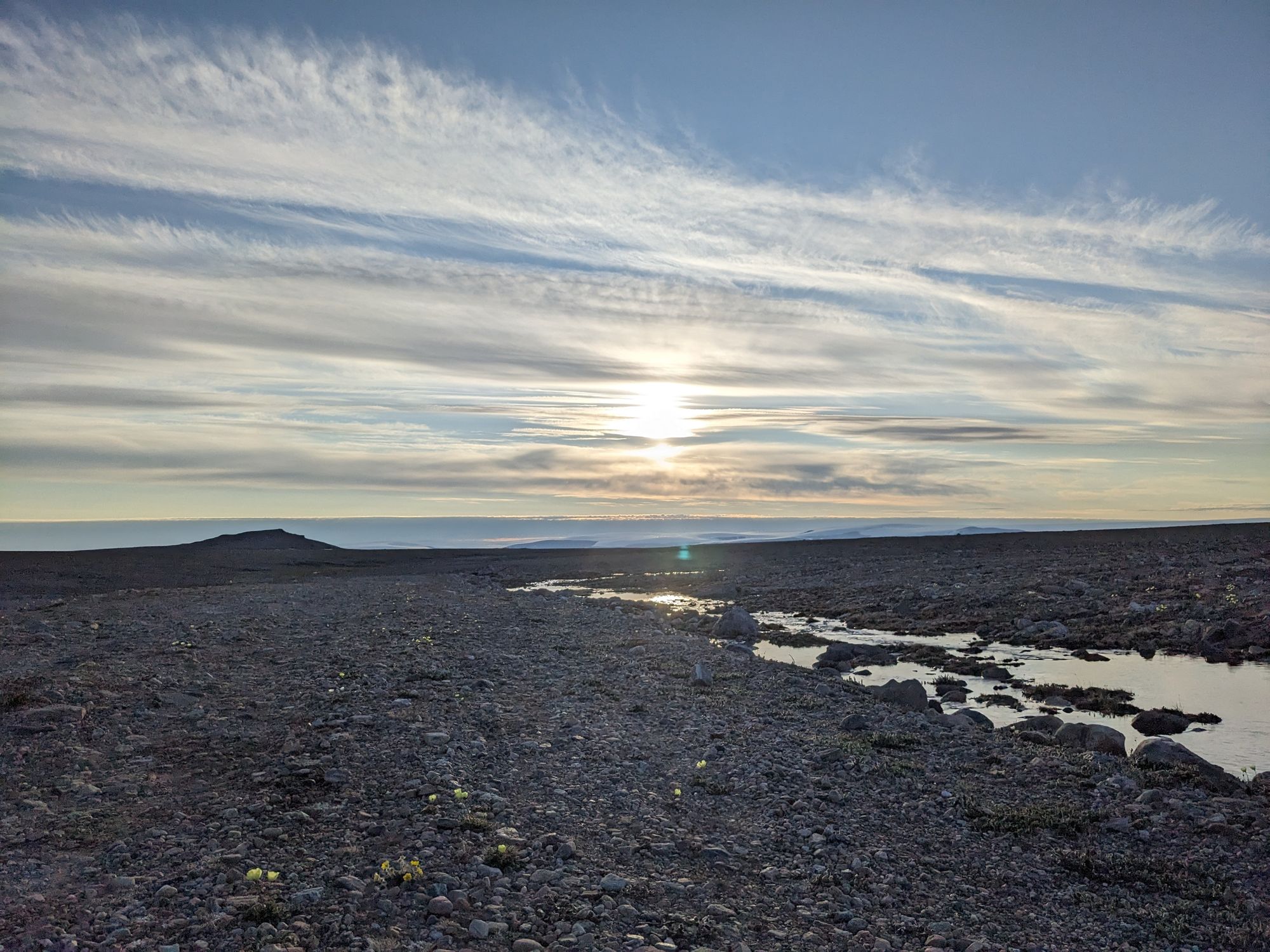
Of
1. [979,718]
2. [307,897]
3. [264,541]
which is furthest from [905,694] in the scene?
[264,541]

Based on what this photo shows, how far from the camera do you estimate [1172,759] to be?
46.4 feet

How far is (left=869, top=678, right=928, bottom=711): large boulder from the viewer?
1944 cm

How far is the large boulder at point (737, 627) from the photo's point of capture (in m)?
35.6

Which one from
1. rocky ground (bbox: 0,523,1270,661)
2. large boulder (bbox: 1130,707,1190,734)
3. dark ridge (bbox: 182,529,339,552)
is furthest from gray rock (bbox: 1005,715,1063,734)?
dark ridge (bbox: 182,529,339,552)

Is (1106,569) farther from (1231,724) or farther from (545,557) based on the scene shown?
(545,557)

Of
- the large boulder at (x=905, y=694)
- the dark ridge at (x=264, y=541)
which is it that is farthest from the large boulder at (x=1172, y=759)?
the dark ridge at (x=264, y=541)

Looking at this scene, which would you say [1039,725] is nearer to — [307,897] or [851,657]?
[851,657]

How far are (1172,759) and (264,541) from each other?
133 meters

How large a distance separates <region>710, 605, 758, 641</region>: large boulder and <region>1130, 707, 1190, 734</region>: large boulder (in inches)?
691

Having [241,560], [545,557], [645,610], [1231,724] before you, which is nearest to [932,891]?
[1231,724]

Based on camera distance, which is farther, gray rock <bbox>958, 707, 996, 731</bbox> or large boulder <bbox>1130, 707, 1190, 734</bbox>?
large boulder <bbox>1130, 707, 1190, 734</bbox>

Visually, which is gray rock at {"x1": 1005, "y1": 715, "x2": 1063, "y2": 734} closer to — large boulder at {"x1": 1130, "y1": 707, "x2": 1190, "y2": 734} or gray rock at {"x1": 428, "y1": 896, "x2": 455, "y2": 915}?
large boulder at {"x1": 1130, "y1": 707, "x2": 1190, "y2": 734}

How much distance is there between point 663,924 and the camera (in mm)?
8477

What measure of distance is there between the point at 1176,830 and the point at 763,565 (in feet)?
248
